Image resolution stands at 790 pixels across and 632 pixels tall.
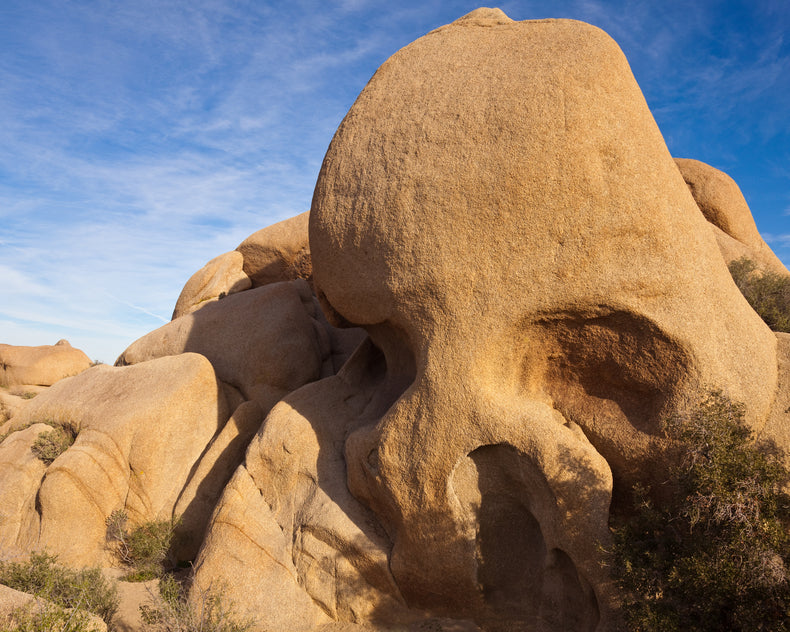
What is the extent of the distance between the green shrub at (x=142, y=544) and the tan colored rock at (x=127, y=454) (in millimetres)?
216

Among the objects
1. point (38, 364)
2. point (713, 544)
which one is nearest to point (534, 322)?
point (713, 544)

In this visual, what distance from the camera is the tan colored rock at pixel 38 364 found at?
22.3 meters

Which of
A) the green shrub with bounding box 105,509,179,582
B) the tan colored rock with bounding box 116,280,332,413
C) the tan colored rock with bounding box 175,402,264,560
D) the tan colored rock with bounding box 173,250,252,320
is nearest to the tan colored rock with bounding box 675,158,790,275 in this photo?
the tan colored rock with bounding box 116,280,332,413

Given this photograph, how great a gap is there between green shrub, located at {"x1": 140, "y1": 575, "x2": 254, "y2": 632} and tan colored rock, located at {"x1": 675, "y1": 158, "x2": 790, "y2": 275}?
13.9 meters

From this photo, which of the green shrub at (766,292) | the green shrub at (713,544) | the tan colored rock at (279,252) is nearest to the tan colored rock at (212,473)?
the tan colored rock at (279,252)

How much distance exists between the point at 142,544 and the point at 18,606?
3.99 metres

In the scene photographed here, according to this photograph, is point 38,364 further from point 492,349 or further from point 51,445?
point 492,349

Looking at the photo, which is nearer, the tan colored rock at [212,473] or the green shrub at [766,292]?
the tan colored rock at [212,473]

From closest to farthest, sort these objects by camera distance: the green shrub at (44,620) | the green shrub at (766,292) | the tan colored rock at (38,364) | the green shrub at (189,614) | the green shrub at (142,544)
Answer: the green shrub at (44,620) → the green shrub at (189,614) → the green shrub at (142,544) → the green shrub at (766,292) → the tan colored rock at (38,364)

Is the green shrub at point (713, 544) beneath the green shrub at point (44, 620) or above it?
above

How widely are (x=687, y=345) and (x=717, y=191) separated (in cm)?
1029

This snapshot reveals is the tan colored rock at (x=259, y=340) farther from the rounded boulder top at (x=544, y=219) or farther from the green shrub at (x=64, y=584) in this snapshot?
the rounded boulder top at (x=544, y=219)

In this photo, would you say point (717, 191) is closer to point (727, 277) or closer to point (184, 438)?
point (727, 277)

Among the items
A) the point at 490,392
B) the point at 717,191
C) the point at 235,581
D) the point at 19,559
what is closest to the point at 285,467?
the point at 235,581
